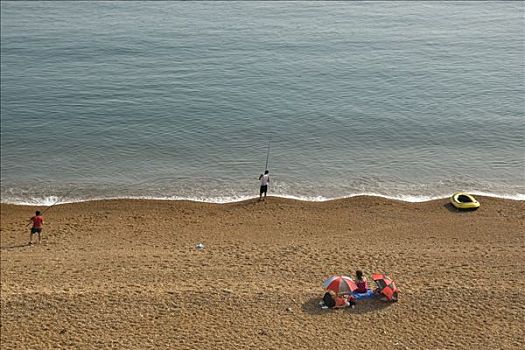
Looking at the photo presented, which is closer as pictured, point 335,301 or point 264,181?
point 335,301

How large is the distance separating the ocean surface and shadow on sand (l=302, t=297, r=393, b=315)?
38.7 feet

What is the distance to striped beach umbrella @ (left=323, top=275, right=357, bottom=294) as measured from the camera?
17.9 metres

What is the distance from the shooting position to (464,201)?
27.4 metres

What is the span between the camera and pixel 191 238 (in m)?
24.7

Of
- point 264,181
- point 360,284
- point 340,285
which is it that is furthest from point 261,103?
point 340,285

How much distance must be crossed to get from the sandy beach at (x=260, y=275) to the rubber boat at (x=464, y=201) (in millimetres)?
355

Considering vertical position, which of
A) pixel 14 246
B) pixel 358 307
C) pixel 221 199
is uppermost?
pixel 358 307

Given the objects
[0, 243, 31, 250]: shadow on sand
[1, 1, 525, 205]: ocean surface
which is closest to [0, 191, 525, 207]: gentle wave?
[1, 1, 525, 205]: ocean surface

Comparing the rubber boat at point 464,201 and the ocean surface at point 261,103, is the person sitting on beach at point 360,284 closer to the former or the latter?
the rubber boat at point 464,201

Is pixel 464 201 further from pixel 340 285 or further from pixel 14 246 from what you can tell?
pixel 14 246

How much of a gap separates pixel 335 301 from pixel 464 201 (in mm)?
11784

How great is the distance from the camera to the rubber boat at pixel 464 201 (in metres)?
27.1

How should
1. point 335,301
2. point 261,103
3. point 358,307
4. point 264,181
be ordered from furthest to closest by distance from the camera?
1. point 261,103
2. point 264,181
3. point 358,307
4. point 335,301

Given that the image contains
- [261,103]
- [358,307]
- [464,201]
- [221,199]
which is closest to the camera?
[358,307]
